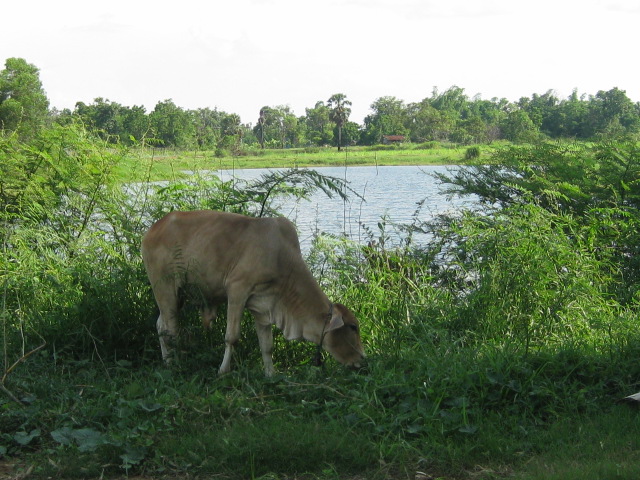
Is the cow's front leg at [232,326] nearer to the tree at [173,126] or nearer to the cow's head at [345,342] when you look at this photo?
the cow's head at [345,342]

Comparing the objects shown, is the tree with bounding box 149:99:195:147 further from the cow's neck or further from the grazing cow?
the cow's neck

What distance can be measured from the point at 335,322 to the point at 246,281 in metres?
0.78

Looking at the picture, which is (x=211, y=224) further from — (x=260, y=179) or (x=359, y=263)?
(x=359, y=263)

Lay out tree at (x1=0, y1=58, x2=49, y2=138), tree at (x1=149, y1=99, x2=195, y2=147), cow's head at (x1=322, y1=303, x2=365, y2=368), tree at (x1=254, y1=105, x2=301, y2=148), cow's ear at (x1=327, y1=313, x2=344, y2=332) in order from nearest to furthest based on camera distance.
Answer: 1. cow's ear at (x1=327, y1=313, x2=344, y2=332)
2. cow's head at (x1=322, y1=303, x2=365, y2=368)
3. tree at (x1=149, y1=99, x2=195, y2=147)
4. tree at (x1=254, y1=105, x2=301, y2=148)
5. tree at (x1=0, y1=58, x2=49, y2=138)

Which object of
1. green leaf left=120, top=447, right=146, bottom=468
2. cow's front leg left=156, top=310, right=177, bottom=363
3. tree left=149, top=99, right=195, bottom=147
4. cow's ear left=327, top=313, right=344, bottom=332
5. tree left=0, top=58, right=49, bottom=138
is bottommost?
green leaf left=120, top=447, right=146, bottom=468

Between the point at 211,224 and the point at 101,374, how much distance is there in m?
1.50

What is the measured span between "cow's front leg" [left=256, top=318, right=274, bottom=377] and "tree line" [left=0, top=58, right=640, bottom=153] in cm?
360

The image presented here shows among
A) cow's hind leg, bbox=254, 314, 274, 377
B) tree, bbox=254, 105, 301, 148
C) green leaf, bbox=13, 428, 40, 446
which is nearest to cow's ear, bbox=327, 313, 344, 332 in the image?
cow's hind leg, bbox=254, 314, 274, 377

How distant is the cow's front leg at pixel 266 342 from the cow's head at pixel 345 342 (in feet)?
1.55

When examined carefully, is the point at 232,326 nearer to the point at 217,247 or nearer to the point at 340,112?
the point at 217,247

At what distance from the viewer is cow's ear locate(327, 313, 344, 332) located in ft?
19.0

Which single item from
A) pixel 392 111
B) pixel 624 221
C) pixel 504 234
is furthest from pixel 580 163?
pixel 392 111

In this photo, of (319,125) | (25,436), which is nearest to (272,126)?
(25,436)

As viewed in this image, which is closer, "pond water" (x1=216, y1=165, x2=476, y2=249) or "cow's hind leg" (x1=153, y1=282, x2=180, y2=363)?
"cow's hind leg" (x1=153, y1=282, x2=180, y2=363)
